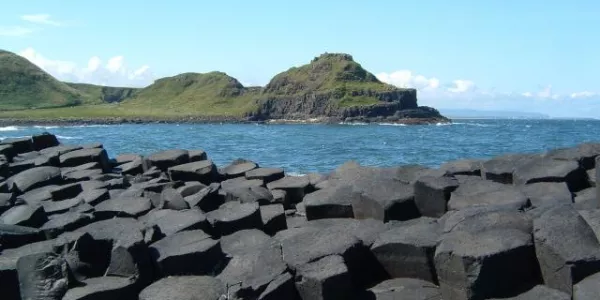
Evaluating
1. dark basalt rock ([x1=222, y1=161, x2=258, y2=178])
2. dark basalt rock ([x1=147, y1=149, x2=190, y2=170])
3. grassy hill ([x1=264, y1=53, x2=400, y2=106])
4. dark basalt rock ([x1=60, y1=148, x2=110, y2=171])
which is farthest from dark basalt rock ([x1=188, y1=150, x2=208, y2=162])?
grassy hill ([x1=264, y1=53, x2=400, y2=106])

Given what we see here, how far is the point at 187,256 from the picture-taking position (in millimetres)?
6715

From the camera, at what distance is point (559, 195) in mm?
8164

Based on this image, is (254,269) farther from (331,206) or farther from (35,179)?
(35,179)

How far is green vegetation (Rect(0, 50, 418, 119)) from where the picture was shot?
4985 inches

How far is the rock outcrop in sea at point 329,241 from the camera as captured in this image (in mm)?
5695

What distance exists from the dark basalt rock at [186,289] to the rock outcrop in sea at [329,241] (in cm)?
2

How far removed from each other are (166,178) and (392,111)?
360 feet

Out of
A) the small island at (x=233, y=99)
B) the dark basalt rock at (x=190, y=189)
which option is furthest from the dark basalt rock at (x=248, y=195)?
the small island at (x=233, y=99)

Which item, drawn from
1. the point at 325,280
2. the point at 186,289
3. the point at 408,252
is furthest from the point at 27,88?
the point at 325,280

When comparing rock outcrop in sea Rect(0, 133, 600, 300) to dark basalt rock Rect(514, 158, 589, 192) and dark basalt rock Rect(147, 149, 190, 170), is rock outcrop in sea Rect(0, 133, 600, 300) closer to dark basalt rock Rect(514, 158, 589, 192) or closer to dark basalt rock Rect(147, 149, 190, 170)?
dark basalt rock Rect(514, 158, 589, 192)

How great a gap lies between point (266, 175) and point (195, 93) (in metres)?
155

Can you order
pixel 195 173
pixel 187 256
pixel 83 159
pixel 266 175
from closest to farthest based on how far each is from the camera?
1. pixel 187 256
2. pixel 266 175
3. pixel 195 173
4. pixel 83 159

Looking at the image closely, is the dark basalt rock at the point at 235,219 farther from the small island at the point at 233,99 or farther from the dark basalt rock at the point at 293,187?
the small island at the point at 233,99

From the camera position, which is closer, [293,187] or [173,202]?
[173,202]
